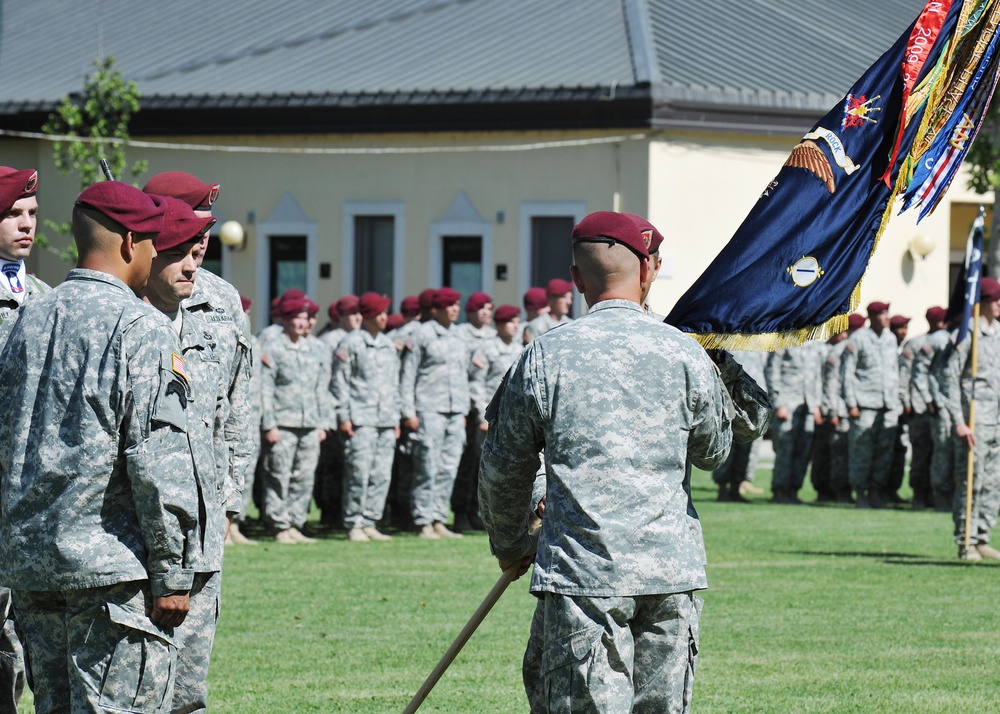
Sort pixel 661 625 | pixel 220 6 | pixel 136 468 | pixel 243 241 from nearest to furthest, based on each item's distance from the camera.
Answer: pixel 136 468 < pixel 661 625 < pixel 243 241 < pixel 220 6

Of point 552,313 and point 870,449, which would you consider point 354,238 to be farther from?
point 552,313

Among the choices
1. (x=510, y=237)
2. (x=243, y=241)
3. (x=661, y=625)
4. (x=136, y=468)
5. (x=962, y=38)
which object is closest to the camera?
(x=136, y=468)

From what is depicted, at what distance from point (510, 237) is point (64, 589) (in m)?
23.5

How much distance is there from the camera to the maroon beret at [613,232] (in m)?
5.67

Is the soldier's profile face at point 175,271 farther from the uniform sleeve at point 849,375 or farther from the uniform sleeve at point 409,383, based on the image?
the uniform sleeve at point 849,375

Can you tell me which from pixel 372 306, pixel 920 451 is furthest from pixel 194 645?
pixel 920 451

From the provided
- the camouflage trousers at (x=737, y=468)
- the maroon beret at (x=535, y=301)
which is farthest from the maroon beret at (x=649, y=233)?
the camouflage trousers at (x=737, y=468)

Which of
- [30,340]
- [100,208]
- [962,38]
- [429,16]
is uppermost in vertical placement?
[429,16]

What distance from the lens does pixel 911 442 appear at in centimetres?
2139

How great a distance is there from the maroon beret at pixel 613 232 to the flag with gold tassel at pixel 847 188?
860 mm

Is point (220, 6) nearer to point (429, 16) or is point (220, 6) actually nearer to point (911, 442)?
point (429, 16)

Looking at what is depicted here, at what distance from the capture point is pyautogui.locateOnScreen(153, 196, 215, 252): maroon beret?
20.3ft

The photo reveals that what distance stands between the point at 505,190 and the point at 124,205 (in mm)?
23214

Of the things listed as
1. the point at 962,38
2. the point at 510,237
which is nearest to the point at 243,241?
the point at 510,237
